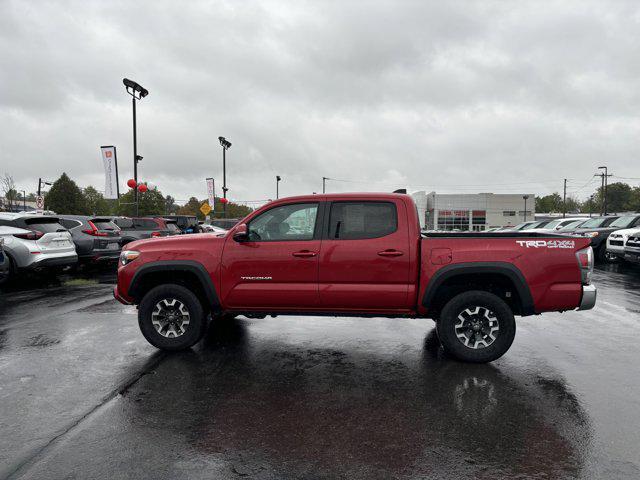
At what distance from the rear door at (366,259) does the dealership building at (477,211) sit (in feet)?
258

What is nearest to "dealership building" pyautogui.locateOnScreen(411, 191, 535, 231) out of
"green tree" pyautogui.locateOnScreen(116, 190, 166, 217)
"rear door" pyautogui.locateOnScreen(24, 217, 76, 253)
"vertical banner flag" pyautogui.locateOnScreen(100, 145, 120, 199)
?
"green tree" pyautogui.locateOnScreen(116, 190, 166, 217)

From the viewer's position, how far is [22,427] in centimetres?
337

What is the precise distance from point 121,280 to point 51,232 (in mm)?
6728

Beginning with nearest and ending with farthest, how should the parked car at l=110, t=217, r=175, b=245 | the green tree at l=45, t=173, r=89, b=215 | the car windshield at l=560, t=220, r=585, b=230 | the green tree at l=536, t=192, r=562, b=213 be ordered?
the parked car at l=110, t=217, r=175, b=245 → the car windshield at l=560, t=220, r=585, b=230 → the green tree at l=45, t=173, r=89, b=215 → the green tree at l=536, t=192, r=562, b=213

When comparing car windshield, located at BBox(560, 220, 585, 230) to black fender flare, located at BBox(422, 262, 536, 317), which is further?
car windshield, located at BBox(560, 220, 585, 230)

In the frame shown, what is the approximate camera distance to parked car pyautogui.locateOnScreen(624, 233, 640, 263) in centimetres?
1227

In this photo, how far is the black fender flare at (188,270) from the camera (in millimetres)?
5109

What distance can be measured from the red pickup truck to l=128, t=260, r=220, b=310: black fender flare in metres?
0.01

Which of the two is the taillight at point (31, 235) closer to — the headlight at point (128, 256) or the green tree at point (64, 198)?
the headlight at point (128, 256)

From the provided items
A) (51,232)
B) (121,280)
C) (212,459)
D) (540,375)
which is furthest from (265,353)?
(51,232)

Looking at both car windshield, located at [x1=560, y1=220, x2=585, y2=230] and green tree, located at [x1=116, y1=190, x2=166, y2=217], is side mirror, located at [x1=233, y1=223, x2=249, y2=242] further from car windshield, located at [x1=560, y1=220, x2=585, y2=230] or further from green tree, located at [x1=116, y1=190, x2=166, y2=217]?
green tree, located at [x1=116, y1=190, x2=166, y2=217]

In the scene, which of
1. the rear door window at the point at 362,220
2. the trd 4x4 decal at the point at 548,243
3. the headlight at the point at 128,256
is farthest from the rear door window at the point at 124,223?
the trd 4x4 decal at the point at 548,243

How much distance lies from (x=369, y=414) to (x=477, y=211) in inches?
3332

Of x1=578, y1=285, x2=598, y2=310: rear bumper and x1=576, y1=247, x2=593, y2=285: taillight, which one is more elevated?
x1=576, y1=247, x2=593, y2=285: taillight
